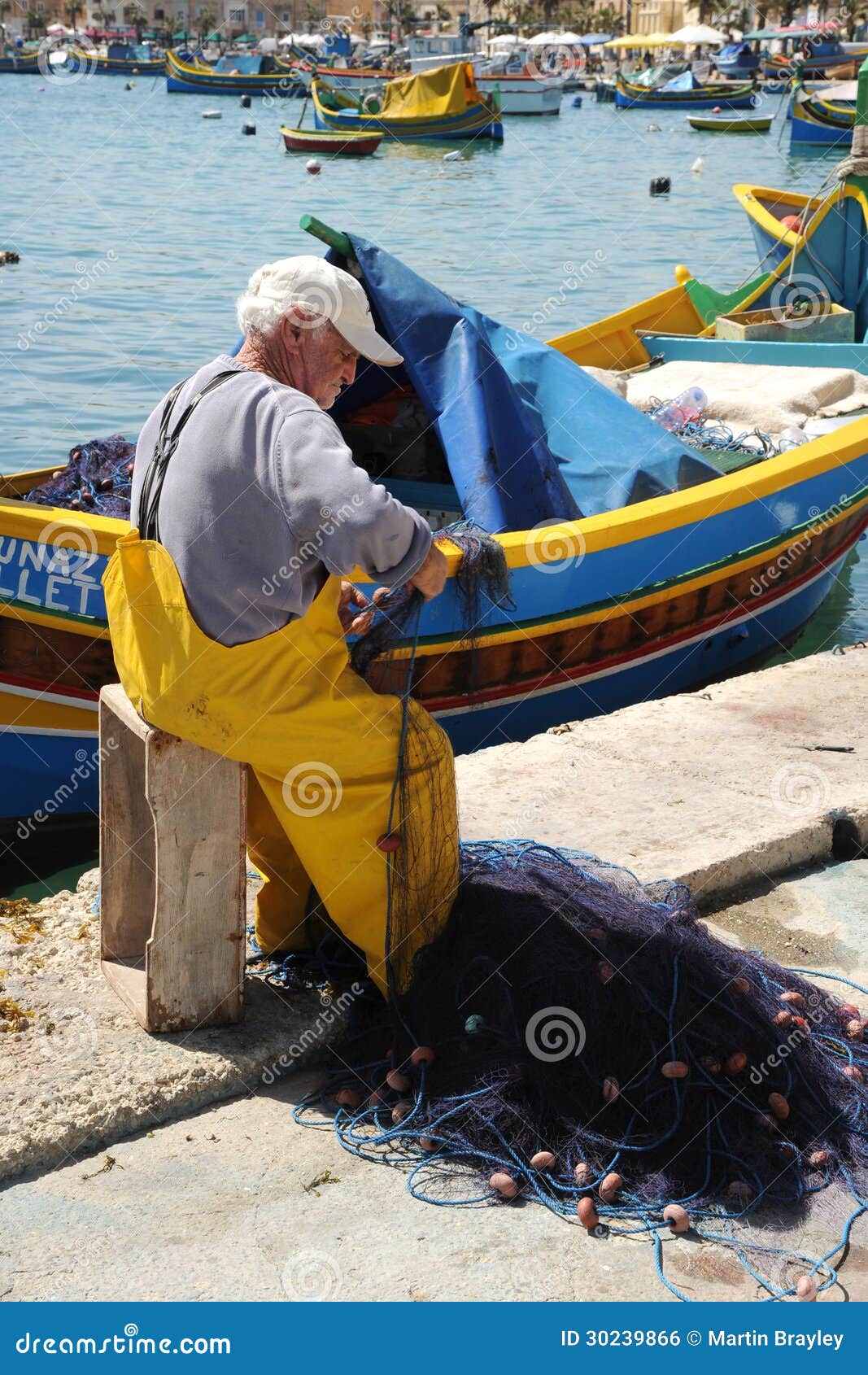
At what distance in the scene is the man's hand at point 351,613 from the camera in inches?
133

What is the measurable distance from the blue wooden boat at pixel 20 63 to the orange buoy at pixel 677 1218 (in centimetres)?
9706

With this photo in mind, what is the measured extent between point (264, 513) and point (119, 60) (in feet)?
322

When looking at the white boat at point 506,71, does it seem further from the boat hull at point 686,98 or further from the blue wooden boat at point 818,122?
the blue wooden boat at point 818,122

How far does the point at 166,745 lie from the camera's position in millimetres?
3064

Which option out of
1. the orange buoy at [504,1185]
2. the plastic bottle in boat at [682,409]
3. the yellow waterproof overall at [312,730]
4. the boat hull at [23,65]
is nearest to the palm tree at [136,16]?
the boat hull at [23,65]

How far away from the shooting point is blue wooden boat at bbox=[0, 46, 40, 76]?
89562 mm

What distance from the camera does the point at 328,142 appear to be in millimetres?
44688

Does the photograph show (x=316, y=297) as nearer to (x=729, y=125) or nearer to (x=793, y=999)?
(x=793, y=999)

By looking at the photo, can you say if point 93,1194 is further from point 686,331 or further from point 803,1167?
point 686,331

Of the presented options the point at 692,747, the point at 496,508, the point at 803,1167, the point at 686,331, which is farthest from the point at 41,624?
the point at 686,331

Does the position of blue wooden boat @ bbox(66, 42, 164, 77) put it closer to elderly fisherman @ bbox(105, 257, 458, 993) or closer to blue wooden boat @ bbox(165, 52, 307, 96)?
blue wooden boat @ bbox(165, 52, 307, 96)

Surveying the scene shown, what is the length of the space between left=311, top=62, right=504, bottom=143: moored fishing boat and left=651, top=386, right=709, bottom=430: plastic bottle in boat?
42456mm

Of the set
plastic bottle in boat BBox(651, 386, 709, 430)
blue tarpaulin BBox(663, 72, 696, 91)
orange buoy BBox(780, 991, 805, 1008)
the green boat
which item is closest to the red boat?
the green boat

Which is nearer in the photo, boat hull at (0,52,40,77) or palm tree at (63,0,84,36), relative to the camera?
boat hull at (0,52,40,77)
